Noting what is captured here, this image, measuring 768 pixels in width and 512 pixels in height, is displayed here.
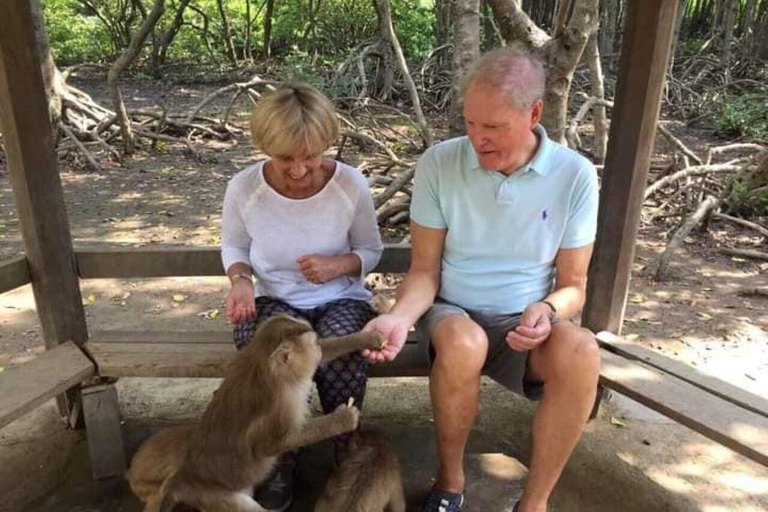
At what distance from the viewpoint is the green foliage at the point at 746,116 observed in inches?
354

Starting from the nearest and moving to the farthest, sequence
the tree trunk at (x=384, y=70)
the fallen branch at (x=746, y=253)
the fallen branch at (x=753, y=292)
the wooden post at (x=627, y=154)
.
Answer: the wooden post at (x=627, y=154), the fallen branch at (x=753, y=292), the fallen branch at (x=746, y=253), the tree trunk at (x=384, y=70)

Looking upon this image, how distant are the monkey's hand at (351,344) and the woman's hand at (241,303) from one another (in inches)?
13.3

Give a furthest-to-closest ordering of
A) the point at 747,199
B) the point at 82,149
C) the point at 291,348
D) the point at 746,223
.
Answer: the point at 82,149
the point at 747,199
the point at 746,223
the point at 291,348

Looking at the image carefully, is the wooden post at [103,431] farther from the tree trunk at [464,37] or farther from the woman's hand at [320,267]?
the tree trunk at [464,37]

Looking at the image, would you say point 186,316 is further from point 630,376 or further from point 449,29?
point 449,29

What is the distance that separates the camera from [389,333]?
7.18 ft

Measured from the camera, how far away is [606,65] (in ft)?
44.4

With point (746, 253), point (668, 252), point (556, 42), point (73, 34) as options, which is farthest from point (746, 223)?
point (73, 34)

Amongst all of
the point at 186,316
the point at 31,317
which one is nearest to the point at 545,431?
the point at 186,316

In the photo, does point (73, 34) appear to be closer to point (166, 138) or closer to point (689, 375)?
point (166, 138)

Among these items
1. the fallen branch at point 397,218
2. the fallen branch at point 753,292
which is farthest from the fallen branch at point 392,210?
the fallen branch at point 753,292

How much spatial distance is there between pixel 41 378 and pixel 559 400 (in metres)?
1.75

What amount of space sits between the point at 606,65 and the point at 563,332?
12.7m

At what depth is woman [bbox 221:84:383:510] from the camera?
7.52 ft
